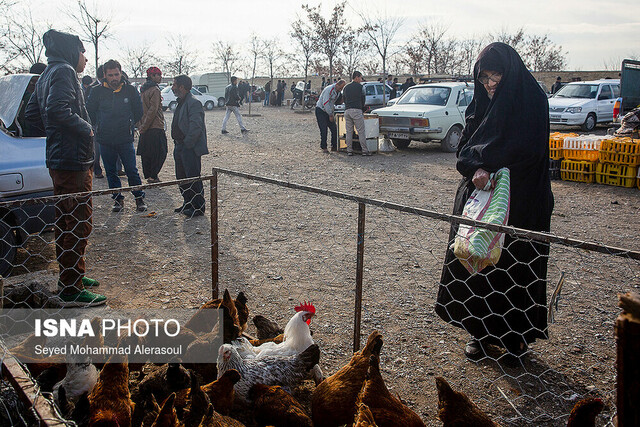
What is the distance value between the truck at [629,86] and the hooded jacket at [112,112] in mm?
13599

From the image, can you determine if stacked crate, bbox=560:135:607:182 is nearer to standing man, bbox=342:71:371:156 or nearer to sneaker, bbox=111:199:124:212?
standing man, bbox=342:71:371:156

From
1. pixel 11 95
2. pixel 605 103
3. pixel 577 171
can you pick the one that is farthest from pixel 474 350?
pixel 605 103

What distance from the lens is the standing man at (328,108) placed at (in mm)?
12469

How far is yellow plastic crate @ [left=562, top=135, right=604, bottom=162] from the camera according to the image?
9.26m

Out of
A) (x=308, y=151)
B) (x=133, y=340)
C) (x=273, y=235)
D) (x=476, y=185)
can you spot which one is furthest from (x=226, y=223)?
(x=308, y=151)

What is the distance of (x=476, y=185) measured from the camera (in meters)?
3.04

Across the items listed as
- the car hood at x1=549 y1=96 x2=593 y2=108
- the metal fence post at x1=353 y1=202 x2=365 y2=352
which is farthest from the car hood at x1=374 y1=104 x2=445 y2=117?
the metal fence post at x1=353 y1=202 x2=365 y2=352

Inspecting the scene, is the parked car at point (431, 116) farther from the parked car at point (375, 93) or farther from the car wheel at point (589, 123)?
the parked car at point (375, 93)

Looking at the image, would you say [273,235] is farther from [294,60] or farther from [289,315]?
[294,60]

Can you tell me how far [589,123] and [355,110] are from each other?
10.1 m

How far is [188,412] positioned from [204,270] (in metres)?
2.88

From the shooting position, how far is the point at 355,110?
1196 cm

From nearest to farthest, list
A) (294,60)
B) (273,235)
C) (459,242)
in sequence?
(459,242) < (273,235) < (294,60)

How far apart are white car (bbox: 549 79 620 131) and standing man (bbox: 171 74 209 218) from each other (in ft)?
44.3
